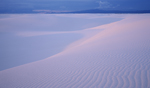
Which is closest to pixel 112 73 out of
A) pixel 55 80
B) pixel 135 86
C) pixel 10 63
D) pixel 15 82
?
pixel 135 86

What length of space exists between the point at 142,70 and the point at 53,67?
13.9 feet

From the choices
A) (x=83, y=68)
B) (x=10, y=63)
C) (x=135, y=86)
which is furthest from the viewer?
(x=10, y=63)

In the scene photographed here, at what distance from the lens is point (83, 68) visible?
542cm

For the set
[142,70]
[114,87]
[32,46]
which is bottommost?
[114,87]

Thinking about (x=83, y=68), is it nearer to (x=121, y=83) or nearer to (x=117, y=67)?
(x=117, y=67)

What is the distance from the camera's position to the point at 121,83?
3.98 meters

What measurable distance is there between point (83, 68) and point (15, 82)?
3.16m

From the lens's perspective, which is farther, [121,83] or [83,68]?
[83,68]

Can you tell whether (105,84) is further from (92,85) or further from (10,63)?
(10,63)

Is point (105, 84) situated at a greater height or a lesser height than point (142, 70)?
lesser

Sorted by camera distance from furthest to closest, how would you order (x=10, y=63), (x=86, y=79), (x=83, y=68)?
(x=10, y=63)
(x=83, y=68)
(x=86, y=79)

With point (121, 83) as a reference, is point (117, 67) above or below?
above

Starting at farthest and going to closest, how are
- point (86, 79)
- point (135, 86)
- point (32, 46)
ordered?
point (32, 46)
point (86, 79)
point (135, 86)

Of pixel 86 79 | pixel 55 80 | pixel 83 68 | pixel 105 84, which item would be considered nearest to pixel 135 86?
pixel 105 84
